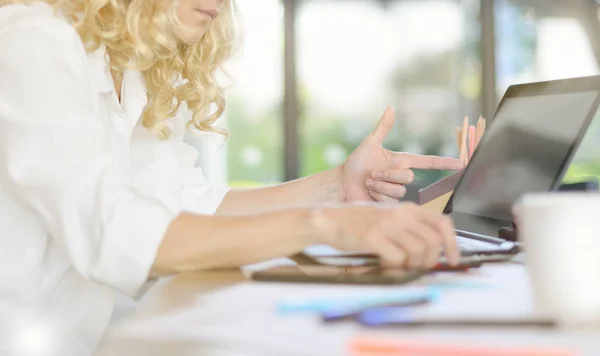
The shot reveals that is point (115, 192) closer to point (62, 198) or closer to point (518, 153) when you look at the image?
point (62, 198)

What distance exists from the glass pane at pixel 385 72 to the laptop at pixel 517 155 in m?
3.72

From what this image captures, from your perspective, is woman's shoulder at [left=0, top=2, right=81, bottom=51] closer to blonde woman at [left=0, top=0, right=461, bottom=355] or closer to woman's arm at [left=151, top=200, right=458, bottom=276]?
blonde woman at [left=0, top=0, right=461, bottom=355]

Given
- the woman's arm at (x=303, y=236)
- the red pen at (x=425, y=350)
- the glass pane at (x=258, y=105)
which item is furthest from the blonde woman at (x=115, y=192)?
the glass pane at (x=258, y=105)

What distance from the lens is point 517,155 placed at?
1.14 meters

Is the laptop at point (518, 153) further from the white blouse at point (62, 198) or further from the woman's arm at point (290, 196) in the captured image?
the white blouse at point (62, 198)

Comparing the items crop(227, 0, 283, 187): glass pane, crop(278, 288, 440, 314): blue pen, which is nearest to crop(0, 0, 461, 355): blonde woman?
crop(278, 288, 440, 314): blue pen

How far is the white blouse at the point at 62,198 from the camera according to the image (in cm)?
81

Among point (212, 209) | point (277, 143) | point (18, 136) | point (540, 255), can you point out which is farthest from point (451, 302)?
point (277, 143)

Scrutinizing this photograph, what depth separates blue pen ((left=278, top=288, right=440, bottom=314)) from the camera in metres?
0.58

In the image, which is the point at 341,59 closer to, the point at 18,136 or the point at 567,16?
the point at 567,16

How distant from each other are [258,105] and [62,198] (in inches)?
165

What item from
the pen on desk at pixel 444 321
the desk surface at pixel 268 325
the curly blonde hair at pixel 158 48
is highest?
the curly blonde hair at pixel 158 48

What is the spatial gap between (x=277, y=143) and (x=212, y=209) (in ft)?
11.8

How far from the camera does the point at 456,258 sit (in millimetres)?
732
